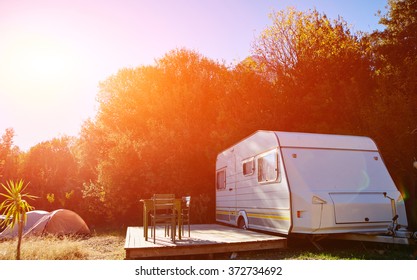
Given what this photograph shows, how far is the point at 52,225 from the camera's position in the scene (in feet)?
35.5

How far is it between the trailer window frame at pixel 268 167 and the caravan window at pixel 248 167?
11.5 inches

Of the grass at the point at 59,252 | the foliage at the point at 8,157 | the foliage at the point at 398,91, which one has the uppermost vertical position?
the foliage at the point at 398,91

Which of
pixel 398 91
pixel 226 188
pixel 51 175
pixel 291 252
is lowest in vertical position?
pixel 291 252

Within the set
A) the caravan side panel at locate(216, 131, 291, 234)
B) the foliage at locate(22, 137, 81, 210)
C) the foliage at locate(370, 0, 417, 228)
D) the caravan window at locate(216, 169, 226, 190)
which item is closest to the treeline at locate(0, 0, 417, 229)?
the foliage at locate(370, 0, 417, 228)

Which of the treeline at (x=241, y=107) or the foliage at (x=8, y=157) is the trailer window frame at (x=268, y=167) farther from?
the foliage at (x=8, y=157)

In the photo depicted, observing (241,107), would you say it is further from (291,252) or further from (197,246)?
(197,246)

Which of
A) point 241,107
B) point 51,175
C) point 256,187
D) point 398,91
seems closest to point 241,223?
point 256,187

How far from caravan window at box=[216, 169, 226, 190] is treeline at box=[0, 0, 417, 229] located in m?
2.64

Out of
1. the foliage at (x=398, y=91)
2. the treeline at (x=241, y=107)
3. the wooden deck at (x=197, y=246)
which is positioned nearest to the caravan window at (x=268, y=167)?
the wooden deck at (x=197, y=246)

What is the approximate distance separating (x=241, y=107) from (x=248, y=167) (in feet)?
20.1

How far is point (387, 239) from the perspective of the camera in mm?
5984

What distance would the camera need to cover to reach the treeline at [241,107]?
11.6m

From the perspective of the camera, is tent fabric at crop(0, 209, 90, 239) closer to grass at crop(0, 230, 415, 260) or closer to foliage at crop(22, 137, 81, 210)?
grass at crop(0, 230, 415, 260)
